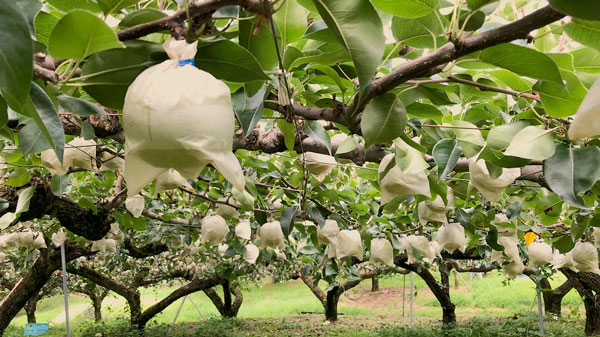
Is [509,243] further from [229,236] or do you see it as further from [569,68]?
[569,68]

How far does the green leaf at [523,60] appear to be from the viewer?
0.54m

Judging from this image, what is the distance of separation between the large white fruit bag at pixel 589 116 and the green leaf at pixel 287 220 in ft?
5.30

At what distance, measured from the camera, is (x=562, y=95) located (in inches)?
27.6

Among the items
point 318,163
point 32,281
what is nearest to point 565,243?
point 318,163

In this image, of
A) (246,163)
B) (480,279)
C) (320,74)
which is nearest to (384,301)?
(480,279)

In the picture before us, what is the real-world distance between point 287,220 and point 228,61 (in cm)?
151

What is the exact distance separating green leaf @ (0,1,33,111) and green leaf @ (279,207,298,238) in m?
1.70

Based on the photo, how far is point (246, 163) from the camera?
6.75ft

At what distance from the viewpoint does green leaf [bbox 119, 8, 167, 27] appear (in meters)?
0.51

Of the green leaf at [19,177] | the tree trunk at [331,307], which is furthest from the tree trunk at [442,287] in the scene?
the green leaf at [19,177]

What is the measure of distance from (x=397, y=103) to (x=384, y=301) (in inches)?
542

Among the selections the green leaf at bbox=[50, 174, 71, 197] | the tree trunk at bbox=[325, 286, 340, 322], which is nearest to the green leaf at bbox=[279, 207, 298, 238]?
the green leaf at bbox=[50, 174, 71, 197]

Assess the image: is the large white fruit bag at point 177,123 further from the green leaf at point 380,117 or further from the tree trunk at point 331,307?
the tree trunk at point 331,307

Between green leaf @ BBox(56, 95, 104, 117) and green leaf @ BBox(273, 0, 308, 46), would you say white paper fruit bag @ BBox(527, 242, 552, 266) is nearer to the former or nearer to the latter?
green leaf @ BBox(273, 0, 308, 46)
